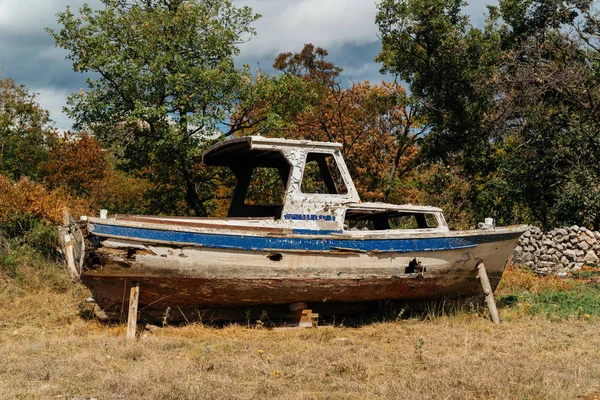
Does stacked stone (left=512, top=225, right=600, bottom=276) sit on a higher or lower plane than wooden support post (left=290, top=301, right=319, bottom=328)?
higher

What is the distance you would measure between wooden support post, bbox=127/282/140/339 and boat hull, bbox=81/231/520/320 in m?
0.09

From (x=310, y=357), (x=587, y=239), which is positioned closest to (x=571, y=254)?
(x=587, y=239)

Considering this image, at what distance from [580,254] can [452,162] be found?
231 inches

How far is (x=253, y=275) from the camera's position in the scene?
768cm

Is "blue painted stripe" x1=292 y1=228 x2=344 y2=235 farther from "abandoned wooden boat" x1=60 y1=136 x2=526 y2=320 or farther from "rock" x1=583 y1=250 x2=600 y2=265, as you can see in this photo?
"rock" x1=583 y1=250 x2=600 y2=265

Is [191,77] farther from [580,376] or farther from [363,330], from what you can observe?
[580,376]

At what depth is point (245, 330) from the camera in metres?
7.93

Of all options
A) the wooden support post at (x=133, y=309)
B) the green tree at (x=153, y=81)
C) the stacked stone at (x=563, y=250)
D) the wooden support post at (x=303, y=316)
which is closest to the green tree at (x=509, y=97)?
→ the stacked stone at (x=563, y=250)

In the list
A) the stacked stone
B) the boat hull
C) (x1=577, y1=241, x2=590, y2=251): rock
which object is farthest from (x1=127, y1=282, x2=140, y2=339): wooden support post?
(x1=577, y1=241, x2=590, y2=251): rock

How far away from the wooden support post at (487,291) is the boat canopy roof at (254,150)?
302cm

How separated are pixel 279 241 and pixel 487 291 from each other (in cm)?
357

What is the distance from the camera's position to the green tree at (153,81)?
13.3 meters

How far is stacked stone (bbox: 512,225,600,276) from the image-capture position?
15.0 m

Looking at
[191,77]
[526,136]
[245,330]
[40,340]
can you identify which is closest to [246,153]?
[245,330]
